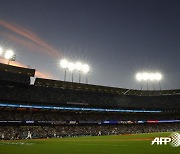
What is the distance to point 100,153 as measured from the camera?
1397 cm

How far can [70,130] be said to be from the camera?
54.9 metres

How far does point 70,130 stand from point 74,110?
22.4ft

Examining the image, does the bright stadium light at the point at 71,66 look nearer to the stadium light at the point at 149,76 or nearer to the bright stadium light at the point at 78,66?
the bright stadium light at the point at 78,66

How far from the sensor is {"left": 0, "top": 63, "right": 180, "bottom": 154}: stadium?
4956 cm

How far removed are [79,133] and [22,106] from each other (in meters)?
16.0

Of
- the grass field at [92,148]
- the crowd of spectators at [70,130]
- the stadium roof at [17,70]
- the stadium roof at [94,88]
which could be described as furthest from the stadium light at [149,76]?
the grass field at [92,148]

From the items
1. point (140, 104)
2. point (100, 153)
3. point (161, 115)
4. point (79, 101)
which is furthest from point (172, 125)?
point (100, 153)

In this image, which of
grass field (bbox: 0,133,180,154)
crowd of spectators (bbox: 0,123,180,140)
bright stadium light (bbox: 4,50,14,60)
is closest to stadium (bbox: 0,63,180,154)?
crowd of spectators (bbox: 0,123,180,140)

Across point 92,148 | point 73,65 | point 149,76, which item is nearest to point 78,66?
point 73,65

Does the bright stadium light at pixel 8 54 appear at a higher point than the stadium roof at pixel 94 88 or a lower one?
higher

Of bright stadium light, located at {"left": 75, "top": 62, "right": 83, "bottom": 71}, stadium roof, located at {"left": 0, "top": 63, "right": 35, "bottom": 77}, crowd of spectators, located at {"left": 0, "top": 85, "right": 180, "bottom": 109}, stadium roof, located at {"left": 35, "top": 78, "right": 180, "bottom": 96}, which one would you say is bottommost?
crowd of spectators, located at {"left": 0, "top": 85, "right": 180, "bottom": 109}

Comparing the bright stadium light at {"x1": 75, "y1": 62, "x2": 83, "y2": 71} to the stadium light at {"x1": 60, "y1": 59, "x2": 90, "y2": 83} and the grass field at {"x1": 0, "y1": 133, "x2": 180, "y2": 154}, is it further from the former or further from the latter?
the grass field at {"x1": 0, "y1": 133, "x2": 180, "y2": 154}

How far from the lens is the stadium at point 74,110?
1951 inches

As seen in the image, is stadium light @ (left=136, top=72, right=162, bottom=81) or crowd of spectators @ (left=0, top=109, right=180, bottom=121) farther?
stadium light @ (left=136, top=72, right=162, bottom=81)
